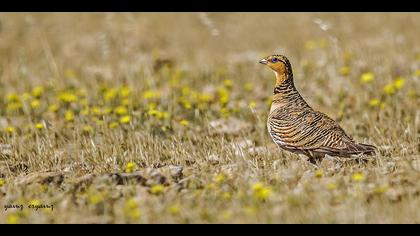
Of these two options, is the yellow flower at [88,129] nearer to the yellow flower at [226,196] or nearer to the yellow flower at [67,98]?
the yellow flower at [67,98]

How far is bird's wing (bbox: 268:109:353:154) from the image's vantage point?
6.91 meters

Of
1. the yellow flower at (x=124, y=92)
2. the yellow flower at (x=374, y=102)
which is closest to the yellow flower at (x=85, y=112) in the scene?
the yellow flower at (x=124, y=92)

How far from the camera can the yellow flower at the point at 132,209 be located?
5.36m

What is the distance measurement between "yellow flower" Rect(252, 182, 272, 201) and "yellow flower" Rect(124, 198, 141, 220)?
1008mm

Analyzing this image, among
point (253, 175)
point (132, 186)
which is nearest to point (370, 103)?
point (253, 175)

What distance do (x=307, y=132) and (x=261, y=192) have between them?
156cm

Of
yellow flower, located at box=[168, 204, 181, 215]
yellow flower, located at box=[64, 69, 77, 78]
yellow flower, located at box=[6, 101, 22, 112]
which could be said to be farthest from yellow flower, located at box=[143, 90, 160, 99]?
yellow flower, located at box=[168, 204, 181, 215]

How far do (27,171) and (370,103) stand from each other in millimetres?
5010

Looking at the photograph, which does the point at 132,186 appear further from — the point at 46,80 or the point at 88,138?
the point at 46,80

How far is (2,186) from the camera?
262 inches

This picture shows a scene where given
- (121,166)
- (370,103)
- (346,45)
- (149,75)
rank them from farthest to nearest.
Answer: (346,45), (149,75), (370,103), (121,166)

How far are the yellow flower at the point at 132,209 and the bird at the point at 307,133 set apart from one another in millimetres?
2109

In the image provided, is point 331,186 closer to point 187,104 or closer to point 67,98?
point 187,104

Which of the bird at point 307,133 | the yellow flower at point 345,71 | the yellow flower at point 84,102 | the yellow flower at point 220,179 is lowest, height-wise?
the yellow flower at point 220,179
